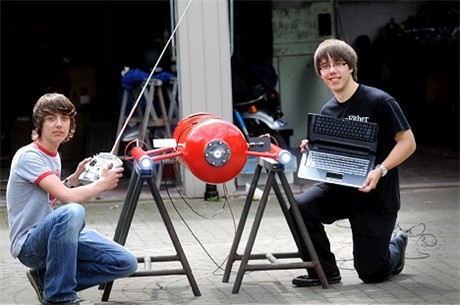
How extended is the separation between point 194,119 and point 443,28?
Result: 8.16 meters

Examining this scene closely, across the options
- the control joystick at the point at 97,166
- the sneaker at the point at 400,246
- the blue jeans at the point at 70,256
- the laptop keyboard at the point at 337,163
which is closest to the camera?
the blue jeans at the point at 70,256

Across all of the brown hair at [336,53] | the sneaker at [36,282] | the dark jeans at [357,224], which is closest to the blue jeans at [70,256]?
the sneaker at [36,282]

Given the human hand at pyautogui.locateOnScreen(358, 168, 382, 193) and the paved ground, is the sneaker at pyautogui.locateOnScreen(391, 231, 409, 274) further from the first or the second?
the human hand at pyautogui.locateOnScreen(358, 168, 382, 193)

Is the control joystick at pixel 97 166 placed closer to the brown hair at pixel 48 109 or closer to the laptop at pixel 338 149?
the brown hair at pixel 48 109

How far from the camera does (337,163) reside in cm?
644

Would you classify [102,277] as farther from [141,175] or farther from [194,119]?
[194,119]

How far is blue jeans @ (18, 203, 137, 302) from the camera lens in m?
5.70

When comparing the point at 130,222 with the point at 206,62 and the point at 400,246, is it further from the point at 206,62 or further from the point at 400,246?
the point at 206,62

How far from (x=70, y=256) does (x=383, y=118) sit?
222 centimetres

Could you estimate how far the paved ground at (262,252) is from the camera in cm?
632

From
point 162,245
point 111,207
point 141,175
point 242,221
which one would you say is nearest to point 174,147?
point 141,175

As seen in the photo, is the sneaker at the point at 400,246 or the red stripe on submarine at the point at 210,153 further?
the sneaker at the point at 400,246

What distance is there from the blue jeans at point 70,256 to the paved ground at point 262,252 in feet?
1.19

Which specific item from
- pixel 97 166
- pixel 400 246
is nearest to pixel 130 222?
pixel 97 166
